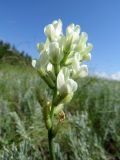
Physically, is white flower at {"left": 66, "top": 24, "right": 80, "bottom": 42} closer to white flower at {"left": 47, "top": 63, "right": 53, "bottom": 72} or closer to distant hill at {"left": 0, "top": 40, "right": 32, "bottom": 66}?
white flower at {"left": 47, "top": 63, "right": 53, "bottom": 72}

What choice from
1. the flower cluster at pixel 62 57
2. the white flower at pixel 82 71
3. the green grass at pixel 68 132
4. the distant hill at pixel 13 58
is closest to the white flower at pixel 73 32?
the flower cluster at pixel 62 57

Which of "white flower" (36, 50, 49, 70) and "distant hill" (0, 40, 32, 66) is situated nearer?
"white flower" (36, 50, 49, 70)

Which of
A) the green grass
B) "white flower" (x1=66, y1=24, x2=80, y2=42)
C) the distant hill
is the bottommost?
the green grass

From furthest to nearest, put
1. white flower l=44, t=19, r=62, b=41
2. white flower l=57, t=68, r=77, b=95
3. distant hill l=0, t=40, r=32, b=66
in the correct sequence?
distant hill l=0, t=40, r=32, b=66 < white flower l=44, t=19, r=62, b=41 < white flower l=57, t=68, r=77, b=95

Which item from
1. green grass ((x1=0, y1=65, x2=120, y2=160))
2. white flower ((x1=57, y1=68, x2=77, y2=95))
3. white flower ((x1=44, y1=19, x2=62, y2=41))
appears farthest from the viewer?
green grass ((x1=0, y1=65, x2=120, y2=160))

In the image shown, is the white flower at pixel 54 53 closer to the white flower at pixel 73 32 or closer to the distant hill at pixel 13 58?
the white flower at pixel 73 32

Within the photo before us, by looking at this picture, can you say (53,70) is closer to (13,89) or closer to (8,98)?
(8,98)

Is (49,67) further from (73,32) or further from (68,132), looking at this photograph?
(68,132)

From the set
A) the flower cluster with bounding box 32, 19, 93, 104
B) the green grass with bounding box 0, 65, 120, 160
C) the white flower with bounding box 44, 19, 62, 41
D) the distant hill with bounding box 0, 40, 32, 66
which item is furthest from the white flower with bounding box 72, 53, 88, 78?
the distant hill with bounding box 0, 40, 32, 66
